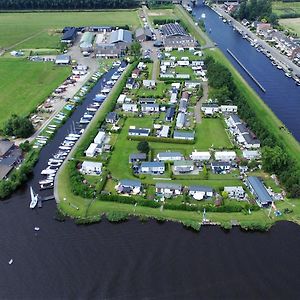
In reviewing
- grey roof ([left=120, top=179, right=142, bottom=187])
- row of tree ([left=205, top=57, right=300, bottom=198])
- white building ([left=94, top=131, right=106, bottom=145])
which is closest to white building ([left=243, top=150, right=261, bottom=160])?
row of tree ([left=205, top=57, right=300, bottom=198])

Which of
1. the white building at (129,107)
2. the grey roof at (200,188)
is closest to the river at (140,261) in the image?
the grey roof at (200,188)

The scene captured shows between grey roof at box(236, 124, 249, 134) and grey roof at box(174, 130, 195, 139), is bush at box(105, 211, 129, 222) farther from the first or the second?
grey roof at box(236, 124, 249, 134)

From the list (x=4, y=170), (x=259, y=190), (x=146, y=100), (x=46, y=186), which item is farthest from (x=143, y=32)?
(x=259, y=190)

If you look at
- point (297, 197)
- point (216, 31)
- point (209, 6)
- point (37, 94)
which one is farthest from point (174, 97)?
point (209, 6)

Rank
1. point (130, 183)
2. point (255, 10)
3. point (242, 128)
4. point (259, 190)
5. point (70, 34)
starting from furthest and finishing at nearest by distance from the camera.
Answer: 1. point (255, 10)
2. point (70, 34)
3. point (242, 128)
4. point (130, 183)
5. point (259, 190)

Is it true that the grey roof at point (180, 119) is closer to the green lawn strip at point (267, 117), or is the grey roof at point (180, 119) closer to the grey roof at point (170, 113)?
the grey roof at point (170, 113)

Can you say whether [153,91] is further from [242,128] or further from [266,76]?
[266,76]

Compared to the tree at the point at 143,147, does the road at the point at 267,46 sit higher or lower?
lower
